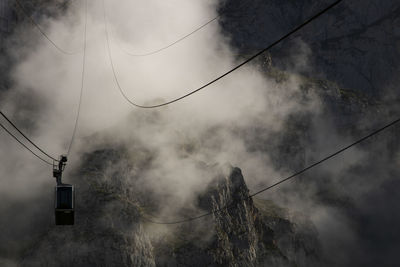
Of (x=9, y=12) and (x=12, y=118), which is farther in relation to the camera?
(x=9, y=12)

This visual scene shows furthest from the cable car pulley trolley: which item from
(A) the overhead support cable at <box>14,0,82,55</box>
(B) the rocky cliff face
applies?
(A) the overhead support cable at <box>14,0,82,55</box>

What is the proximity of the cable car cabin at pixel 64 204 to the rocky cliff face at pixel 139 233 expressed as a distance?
9670 cm

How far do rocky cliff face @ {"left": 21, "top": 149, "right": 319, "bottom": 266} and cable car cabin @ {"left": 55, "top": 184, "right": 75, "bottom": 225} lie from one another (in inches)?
3807

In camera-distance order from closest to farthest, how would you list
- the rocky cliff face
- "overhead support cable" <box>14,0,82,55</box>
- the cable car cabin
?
1. the cable car cabin
2. the rocky cliff face
3. "overhead support cable" <box>14,0,82,55</box>

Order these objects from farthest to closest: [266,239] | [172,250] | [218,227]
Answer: [266,239] < [218,227] < [172,250]

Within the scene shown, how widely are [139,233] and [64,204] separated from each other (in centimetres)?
10591

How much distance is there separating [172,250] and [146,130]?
49285 mm

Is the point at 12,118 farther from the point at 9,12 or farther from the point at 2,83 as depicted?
the point at 9,12

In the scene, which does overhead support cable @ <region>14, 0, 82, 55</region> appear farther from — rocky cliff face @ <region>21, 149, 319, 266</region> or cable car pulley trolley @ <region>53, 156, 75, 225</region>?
cable car pulley trolley @ <region>53, 156, 75, 225</region>

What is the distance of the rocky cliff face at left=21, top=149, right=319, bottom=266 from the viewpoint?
139000 mm

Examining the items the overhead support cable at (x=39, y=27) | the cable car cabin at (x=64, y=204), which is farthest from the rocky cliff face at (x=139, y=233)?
the cable car cabin at (x=64, y=204)

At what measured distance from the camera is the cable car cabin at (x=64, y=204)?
42.1 m

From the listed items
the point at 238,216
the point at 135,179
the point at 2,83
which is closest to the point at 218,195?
the point at 238,216

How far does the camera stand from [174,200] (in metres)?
173
